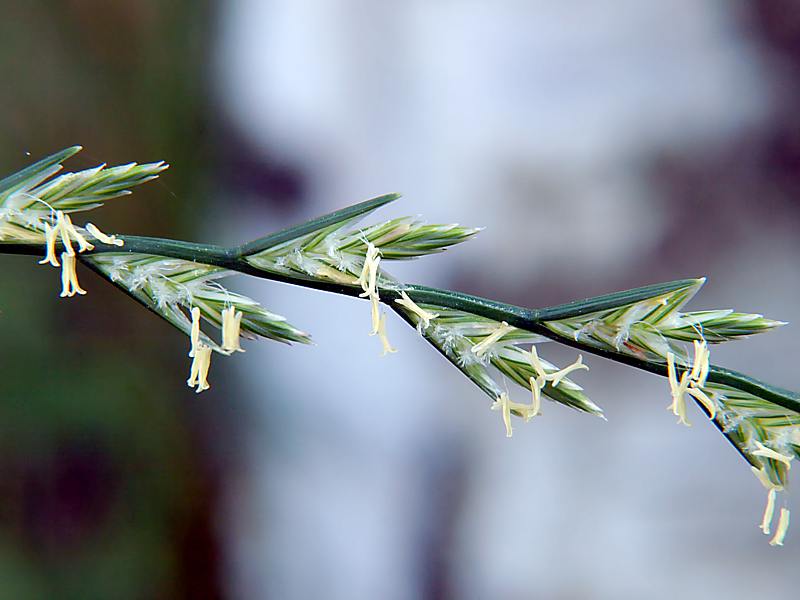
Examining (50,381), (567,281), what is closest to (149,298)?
(50,381)

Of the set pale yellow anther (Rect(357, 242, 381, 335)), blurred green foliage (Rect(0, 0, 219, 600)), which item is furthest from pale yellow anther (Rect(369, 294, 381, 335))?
blurred green foliage (Rect(0, 0, 219, 600))

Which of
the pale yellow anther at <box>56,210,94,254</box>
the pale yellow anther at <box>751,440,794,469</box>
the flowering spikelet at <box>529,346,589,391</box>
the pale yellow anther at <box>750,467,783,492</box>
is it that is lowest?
the pale yellow anther at <box>750,467,783,492</box>

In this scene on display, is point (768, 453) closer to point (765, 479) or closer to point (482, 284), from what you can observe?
point (765, 479)

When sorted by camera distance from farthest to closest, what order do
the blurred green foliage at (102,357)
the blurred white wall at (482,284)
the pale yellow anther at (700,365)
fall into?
the blurred white wall at (482,284) < the blurred green foliage at (102,357) < the pale yellow anther at (700,365)

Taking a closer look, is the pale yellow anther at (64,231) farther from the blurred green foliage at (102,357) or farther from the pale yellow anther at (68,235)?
the blurred green foliage at (102,357)

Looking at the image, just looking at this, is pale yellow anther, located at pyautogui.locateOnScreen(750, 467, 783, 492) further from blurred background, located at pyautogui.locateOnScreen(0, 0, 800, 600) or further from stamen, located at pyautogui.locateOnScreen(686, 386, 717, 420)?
blurred background, located at pyautogui.locateOnScreen(0, 0, 800, 600)

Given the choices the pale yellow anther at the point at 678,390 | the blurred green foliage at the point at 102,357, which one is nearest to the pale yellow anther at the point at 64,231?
the pale yellow anther at the point at 678,390

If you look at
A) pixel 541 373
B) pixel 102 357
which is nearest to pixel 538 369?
pixel 541 373

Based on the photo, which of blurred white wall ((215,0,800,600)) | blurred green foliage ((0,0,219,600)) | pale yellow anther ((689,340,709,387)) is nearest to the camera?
pale yellow anther ((689,340,709,387))

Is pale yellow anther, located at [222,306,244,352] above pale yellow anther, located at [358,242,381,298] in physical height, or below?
below
